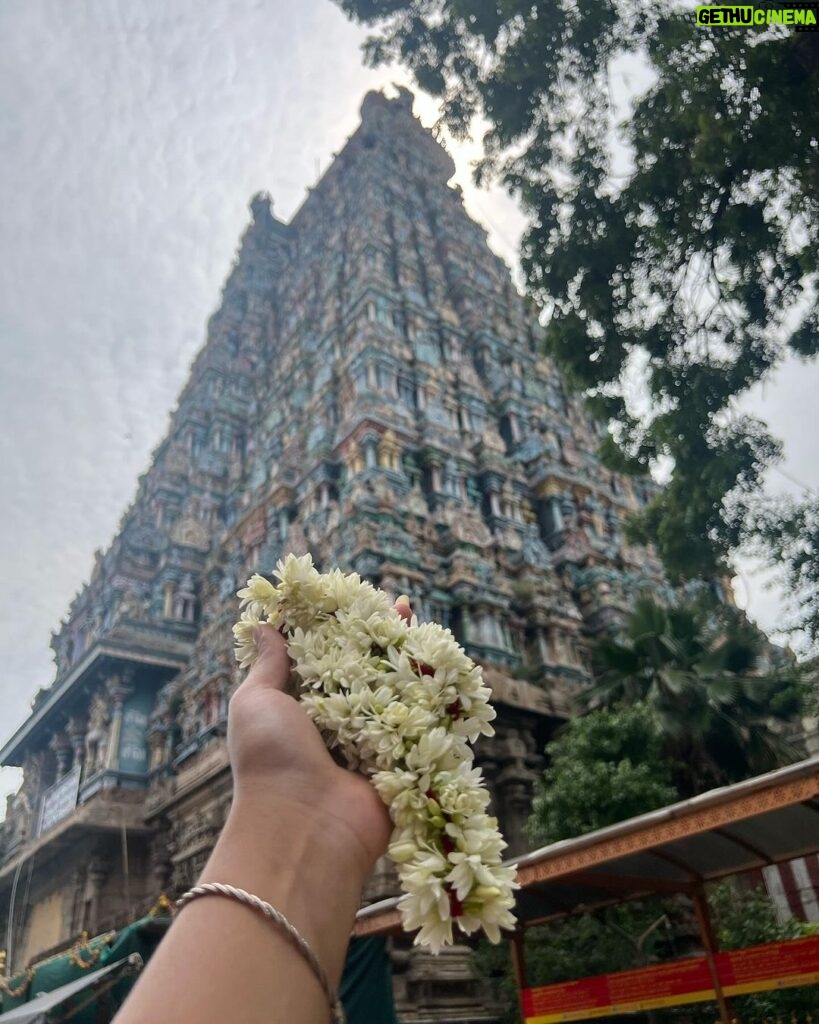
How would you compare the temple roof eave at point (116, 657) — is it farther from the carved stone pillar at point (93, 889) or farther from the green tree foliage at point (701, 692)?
the green tree foliage at point (701, 692)

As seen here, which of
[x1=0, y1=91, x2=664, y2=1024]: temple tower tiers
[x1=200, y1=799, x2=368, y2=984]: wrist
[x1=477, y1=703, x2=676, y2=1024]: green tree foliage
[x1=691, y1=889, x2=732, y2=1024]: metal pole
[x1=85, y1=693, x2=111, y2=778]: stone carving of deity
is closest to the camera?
[x1=200, y1=799, x2=368, y2=984]: wrist

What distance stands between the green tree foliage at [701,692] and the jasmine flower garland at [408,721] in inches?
434

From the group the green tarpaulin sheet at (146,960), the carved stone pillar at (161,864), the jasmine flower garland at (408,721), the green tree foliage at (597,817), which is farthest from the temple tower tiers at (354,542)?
the jasmine flower garland at (408,721)

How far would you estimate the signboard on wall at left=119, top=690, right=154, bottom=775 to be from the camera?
18.6m

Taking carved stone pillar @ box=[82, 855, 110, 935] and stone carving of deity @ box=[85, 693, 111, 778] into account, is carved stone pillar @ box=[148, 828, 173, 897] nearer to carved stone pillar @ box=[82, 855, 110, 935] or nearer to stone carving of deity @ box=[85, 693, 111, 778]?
carved stone pillar @ box=[82, 855, 110, 935]

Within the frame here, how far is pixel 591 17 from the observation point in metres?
10.2

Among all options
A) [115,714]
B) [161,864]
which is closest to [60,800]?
[115,714]

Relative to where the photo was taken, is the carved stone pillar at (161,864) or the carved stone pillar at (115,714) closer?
the carved stone pillar at (161,864)

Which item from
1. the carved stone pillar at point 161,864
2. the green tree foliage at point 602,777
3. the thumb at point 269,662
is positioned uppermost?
the carved stone pillar at point 161,864

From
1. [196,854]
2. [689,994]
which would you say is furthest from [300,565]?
[196,854]

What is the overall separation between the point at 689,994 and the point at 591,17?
1086 cm

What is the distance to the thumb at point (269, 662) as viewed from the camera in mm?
1534

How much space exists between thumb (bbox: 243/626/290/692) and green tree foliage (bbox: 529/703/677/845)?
32.6 ft

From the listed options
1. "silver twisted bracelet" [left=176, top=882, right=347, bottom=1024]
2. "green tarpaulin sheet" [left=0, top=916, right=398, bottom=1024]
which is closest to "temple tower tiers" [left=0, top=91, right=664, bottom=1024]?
"green tarpaulin sheet" [left=0, top=916, right=398, bottom=1024]
